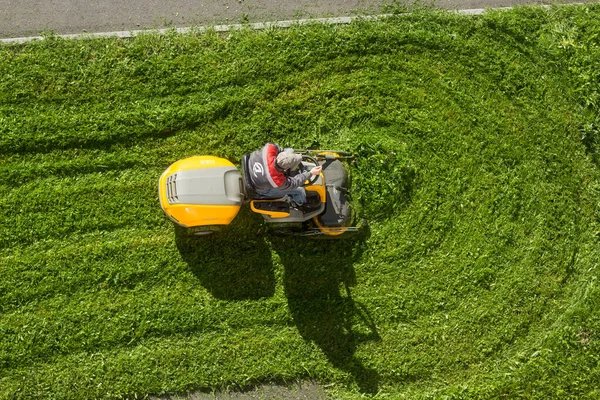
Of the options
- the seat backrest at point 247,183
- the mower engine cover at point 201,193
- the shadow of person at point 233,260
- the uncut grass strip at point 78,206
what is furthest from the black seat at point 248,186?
the uncut grass strip at point 78,206

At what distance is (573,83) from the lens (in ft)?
30.3

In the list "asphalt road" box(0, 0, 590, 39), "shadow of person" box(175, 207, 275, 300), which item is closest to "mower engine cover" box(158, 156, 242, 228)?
"shadow of person" box(175, 207, 275, 300)

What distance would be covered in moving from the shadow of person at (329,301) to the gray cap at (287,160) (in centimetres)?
210

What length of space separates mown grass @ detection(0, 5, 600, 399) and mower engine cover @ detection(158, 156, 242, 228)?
0.98 meters

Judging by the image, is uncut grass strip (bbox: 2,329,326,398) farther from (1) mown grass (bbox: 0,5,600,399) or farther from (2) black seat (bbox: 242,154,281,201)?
(2) black seat (bbox: 242,154,281,201)

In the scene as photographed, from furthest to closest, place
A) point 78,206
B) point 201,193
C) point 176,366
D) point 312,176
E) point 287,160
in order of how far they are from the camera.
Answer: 1. point 78,206
2. point 176,366
3. point 312,176
4. point 201,193
5. point 287,160

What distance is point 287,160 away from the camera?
677 centimetres

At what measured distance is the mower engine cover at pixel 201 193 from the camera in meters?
7.50

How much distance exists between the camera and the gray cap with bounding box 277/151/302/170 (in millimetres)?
6770

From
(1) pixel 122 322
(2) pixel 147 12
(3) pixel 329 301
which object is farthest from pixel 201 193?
(2) pixel 147 12

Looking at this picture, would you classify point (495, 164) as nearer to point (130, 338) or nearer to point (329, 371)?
point (329, 371)

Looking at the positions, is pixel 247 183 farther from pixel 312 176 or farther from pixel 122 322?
pixel 122 322

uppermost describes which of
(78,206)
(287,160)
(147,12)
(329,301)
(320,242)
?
(147,12)

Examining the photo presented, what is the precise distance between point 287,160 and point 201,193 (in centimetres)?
150
